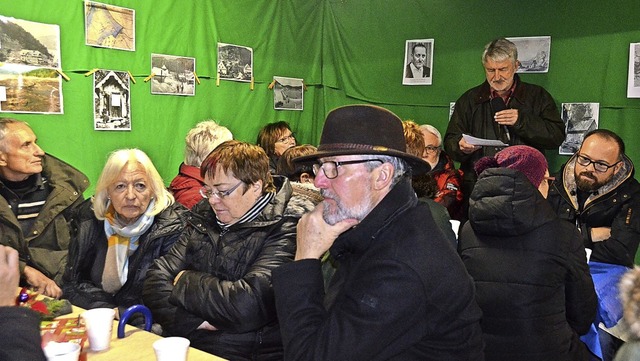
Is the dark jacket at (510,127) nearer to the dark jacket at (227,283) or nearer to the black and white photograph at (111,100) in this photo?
the dark jacket at (227,283)

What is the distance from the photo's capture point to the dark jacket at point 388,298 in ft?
4.49

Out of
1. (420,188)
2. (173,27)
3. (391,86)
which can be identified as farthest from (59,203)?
(391,86)

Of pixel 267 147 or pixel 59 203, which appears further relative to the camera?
pixel 267 147

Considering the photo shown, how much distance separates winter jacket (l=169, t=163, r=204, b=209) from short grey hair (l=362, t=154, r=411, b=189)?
2.12m

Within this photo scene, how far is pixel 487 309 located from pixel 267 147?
3.02 m

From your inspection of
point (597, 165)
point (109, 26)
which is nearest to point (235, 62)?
point (109, 26)

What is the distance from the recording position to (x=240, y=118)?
17.3 feet

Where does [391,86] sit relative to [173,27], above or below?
below

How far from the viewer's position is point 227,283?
214 cm

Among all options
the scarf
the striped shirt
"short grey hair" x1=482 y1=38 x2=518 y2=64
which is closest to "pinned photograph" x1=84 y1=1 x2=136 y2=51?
the striped shirt

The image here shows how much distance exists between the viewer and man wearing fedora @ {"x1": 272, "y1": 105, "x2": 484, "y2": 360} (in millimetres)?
1373

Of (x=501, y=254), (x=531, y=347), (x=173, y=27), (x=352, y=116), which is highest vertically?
(x=173, y=27)

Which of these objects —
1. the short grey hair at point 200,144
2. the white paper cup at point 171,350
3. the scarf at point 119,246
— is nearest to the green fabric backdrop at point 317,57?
the short grey hair at point 200,144

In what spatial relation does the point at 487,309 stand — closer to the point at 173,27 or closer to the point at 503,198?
the point at 503,198
